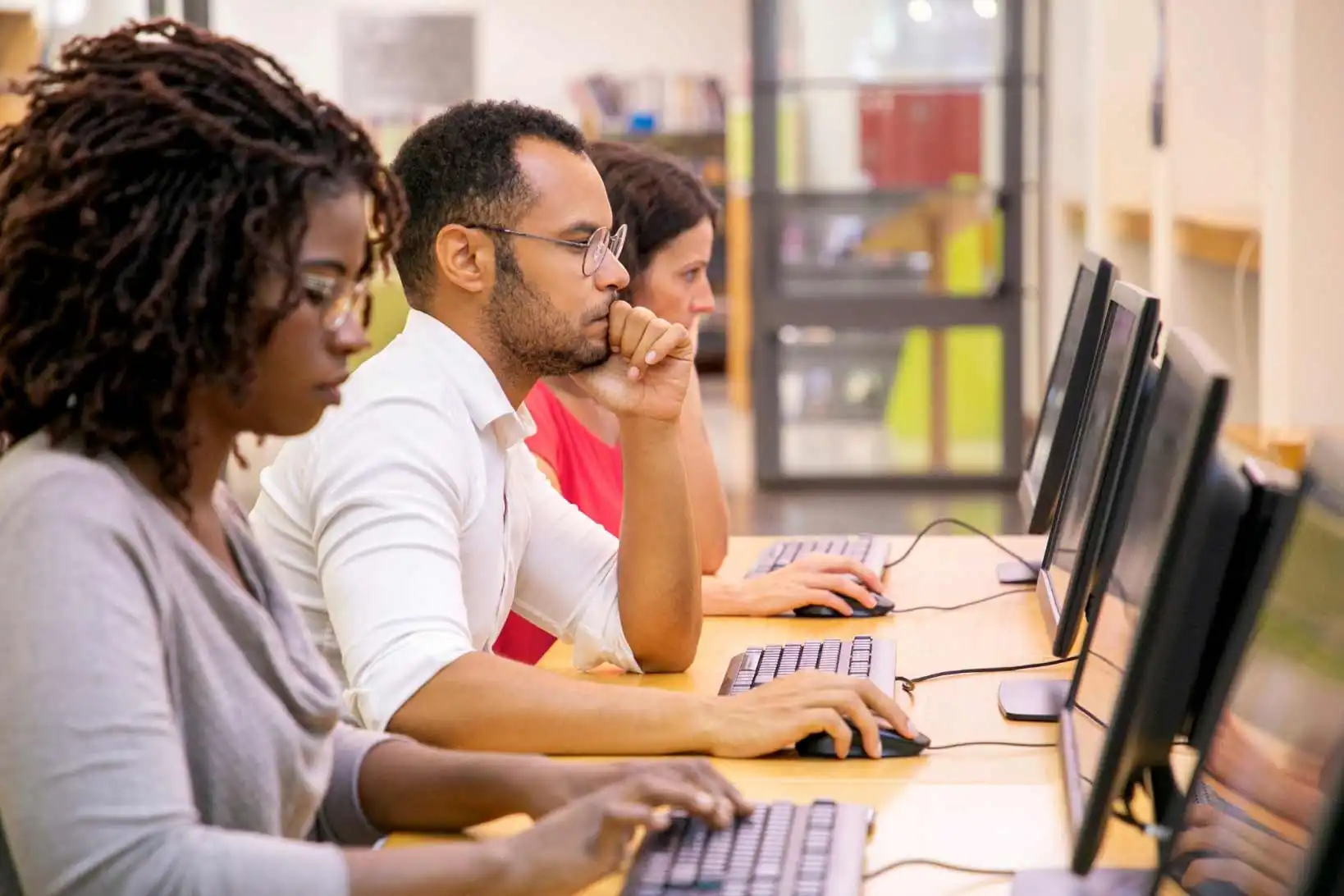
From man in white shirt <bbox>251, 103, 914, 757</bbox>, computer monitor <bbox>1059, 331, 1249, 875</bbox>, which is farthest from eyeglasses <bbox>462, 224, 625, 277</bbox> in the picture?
computer monitor <bbox>1059, 331, 1249, 875</bbox>

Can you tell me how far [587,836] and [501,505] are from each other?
70 centimetres

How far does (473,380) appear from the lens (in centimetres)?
175

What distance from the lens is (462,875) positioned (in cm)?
108

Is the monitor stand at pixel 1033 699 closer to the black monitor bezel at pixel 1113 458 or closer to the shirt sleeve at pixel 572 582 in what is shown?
the black monitor bezel at pixel 1113 458

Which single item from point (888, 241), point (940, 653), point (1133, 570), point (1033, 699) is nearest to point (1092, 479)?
point (1033, 699)

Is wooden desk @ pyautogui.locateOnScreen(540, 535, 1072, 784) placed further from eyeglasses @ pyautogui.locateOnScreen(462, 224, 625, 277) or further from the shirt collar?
eyeglasses @ pyautogui.locateOnScreen(462, 224, 625, 277)

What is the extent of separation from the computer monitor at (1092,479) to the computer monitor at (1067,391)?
3.9 inches

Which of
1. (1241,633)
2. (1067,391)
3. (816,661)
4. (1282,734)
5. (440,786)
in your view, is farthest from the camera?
(1067,391)

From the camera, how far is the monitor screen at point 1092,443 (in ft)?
5.43

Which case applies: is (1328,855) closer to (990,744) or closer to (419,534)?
(990,744)

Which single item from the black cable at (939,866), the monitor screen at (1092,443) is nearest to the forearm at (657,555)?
the monitor screen at (1092,443)

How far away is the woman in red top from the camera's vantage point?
7.48 ft

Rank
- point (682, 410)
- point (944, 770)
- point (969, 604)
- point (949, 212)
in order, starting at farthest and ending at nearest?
point (949, 212), point (682, 410), point (969, 604), point (944, 770)

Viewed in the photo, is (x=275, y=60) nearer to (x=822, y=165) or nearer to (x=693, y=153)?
(x=822, y=165)
